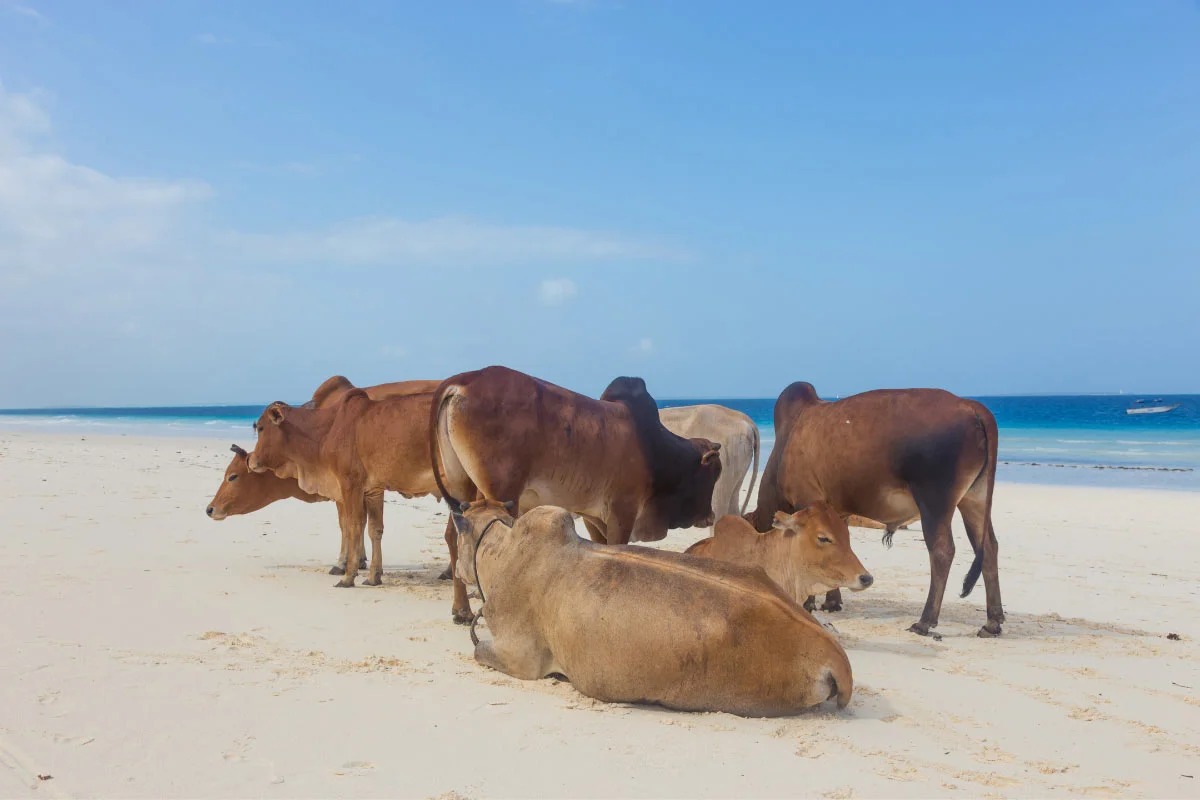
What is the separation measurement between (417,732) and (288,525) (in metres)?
8.69

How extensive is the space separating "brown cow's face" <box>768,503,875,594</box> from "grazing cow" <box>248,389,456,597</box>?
357 centimetres

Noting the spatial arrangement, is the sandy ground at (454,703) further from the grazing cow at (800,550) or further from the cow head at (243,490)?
the cow head at (243,490)

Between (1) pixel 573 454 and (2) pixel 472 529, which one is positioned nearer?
(2) pixel 472 529

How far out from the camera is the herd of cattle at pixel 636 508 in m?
4.76

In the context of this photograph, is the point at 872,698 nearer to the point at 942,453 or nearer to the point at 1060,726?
the point at 1060,726

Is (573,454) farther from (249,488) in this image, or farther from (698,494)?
(249,488)

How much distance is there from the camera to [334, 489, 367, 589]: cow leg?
8844 millimetres

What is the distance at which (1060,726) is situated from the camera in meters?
4.92

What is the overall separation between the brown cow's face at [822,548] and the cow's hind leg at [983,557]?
1630mm

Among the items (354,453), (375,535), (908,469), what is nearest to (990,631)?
(908,469)

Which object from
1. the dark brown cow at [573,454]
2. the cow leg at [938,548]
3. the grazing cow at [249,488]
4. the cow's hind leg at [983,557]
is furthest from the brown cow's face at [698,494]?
the grazing cow at [249,488]

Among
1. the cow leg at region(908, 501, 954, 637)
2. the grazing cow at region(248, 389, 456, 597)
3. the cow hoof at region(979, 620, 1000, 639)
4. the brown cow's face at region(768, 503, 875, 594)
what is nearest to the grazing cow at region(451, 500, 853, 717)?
the brown cow's face at region(768, 503, 875, 594)

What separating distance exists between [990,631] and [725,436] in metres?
4.96

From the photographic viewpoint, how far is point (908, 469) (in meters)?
7.80
